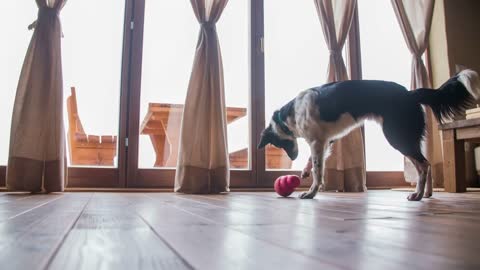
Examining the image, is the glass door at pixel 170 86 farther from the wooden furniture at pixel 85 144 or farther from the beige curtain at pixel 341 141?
the beige curtain at pixel 341 141

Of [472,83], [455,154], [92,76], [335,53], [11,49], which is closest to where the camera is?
[472,83]

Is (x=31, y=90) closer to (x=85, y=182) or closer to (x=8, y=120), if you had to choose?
(x=8, y=120)

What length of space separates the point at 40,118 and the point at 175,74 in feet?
4.47

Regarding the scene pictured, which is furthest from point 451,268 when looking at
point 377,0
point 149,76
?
point 377,0

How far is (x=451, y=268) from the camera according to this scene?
0.51 m

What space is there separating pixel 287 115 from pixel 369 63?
2.13 meters

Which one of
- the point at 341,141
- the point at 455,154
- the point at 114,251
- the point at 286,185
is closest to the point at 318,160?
the point at 286,185

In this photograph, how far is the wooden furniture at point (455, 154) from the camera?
129 inches

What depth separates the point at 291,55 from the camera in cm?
437

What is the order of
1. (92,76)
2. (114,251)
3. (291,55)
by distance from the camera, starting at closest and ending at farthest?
(114,251) < (92,76) < (291,55)

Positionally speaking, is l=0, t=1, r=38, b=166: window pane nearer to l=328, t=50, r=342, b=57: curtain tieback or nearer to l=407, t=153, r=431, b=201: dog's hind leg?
l=328, t=50, r=342, b=57: curtain tieback

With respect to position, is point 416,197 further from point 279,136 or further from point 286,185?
point 279,136

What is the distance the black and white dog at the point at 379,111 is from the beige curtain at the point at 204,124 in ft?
2.19

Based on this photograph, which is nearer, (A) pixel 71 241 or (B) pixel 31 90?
(A) pixel 71 241
